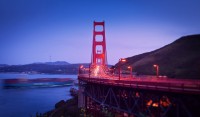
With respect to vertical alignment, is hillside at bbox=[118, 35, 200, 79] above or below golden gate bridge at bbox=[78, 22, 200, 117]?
above

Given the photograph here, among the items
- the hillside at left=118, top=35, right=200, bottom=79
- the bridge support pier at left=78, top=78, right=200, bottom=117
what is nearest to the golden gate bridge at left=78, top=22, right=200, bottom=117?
the bridge support pier at left=78, top=78, right=200, bottom=117

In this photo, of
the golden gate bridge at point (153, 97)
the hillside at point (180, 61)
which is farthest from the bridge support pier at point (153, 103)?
the hillside at point (180, 61)

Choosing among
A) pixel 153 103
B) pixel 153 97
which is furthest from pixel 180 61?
pixel 153 103

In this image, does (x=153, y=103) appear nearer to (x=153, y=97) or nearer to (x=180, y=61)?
(x=153, y=97)

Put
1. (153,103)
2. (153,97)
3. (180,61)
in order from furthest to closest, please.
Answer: (180,61)
(153,97)
(153,103)

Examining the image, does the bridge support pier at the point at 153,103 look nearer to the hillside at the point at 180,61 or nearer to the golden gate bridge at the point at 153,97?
the golden gate bridge at the point at 153,97

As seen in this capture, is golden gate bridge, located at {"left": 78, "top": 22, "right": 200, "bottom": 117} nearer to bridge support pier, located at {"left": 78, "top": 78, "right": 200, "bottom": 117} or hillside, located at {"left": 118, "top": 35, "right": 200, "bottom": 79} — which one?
bridge support pier, located at {"left": 78, "top": 78, "right": 200, "bottom": 117}

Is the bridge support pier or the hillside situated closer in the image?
the bridge support pier

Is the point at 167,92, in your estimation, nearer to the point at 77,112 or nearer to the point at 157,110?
the point at 157,110

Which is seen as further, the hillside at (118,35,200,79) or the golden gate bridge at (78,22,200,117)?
the hillside at (118,35,200,79)
